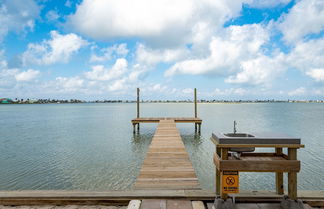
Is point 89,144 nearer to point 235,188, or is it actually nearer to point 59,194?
point 59,194

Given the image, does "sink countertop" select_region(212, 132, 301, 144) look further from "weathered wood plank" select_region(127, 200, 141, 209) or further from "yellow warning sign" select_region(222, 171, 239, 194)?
"weathered wood plank" select_region(127, 200, 141, 209)

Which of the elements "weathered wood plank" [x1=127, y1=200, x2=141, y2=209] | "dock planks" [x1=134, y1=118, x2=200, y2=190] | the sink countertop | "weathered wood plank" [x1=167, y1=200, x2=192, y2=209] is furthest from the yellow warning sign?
"weathered wood plank" [x1=127, y1=200, x2=141, y2=209]

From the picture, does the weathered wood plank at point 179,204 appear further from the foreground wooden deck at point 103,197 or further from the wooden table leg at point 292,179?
the wooden table leg at point 292,179

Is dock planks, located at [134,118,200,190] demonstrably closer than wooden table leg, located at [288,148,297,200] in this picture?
No

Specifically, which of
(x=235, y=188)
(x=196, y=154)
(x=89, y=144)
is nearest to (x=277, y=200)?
(x=235, y=188)

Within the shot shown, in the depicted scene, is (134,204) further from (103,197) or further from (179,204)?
(179,204)

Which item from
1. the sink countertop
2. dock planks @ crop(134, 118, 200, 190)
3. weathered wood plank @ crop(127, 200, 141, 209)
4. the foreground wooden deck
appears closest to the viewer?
the sink countertop

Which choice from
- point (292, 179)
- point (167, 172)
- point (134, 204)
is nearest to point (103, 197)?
point (134, 204)

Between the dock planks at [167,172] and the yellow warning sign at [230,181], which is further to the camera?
the dock planks at [167,172]

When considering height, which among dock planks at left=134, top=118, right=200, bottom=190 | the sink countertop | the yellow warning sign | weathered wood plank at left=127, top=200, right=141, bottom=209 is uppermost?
the sink countertop

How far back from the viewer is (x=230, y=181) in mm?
2910

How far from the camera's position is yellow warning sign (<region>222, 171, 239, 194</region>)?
290 centimetres


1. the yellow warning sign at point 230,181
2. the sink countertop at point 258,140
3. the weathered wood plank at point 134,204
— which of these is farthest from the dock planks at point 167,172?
the sink countertop at point 258,140

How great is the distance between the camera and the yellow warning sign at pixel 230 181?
2902mm
